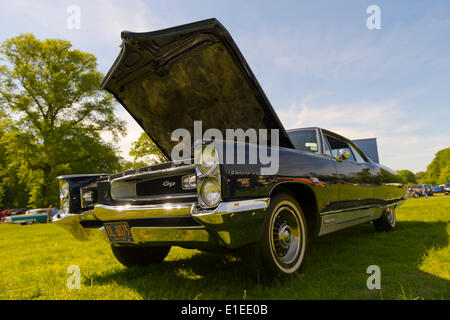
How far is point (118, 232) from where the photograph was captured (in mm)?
2438

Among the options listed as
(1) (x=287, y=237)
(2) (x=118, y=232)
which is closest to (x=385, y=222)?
(1) (x=287, y=237)

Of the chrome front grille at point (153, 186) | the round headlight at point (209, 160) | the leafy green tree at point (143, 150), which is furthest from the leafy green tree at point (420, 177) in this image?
the round headlight at point (209, 160)

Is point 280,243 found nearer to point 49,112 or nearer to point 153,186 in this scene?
point 153,186

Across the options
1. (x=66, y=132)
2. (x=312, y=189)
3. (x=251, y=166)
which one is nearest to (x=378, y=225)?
(x=312, y=189)

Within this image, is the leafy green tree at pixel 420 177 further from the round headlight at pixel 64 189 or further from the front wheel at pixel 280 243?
the round headlight at pixel 64 189

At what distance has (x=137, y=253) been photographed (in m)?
3.29

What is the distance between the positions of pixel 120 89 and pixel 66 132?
19.9 meters

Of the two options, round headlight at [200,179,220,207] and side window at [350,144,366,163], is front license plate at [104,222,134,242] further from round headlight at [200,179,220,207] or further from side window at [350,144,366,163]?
side window at [350,144,366,163]

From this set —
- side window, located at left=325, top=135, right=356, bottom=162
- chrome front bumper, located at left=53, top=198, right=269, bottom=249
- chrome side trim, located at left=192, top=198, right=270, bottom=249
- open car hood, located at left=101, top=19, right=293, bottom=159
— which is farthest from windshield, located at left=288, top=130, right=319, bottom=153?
chrome side trim, located at left=192, top=198, right=270, bottom=249

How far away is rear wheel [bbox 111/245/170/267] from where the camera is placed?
320 cm

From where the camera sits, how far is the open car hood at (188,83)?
8.85ft

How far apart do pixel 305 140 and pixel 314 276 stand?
177 cm
